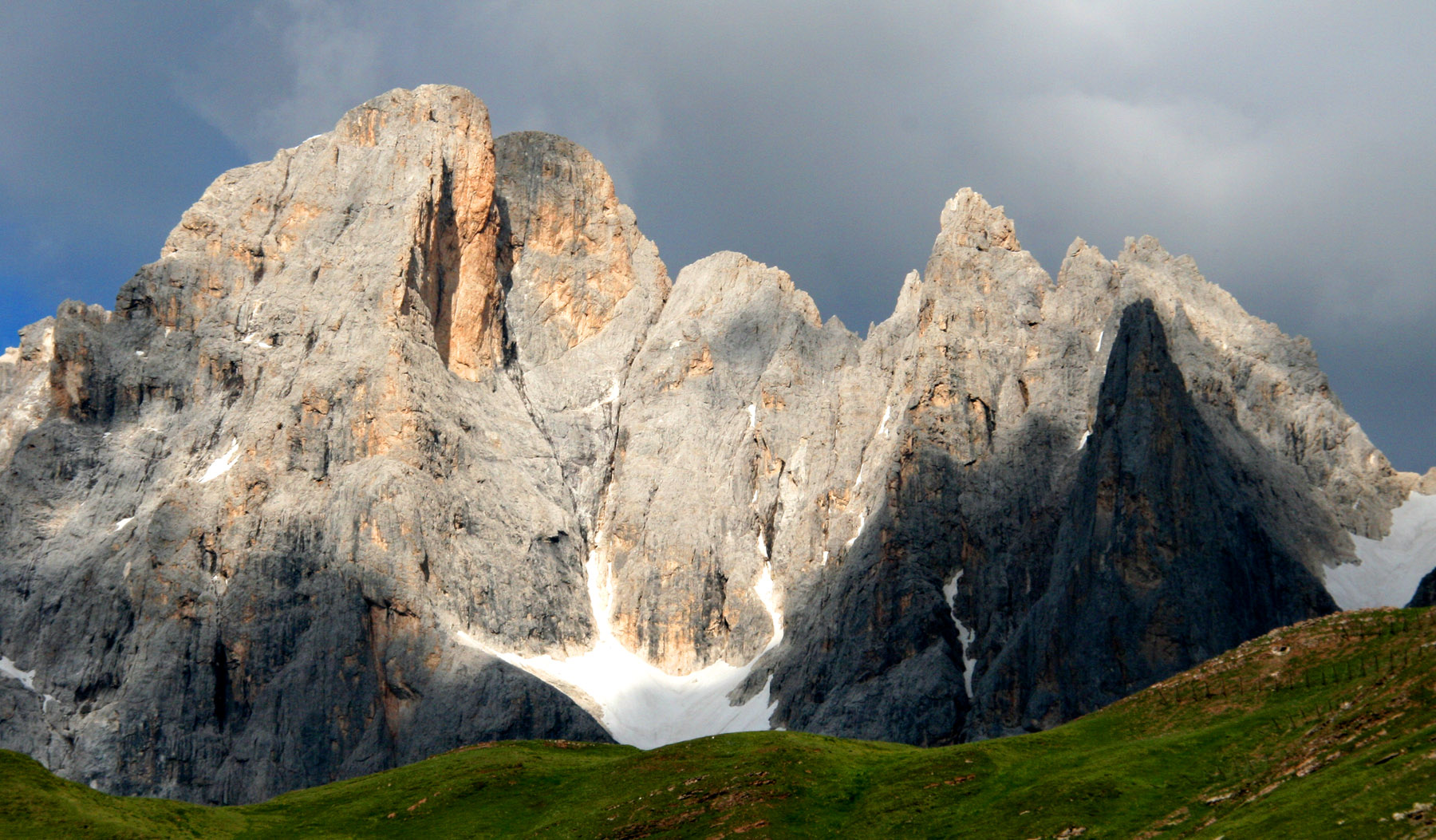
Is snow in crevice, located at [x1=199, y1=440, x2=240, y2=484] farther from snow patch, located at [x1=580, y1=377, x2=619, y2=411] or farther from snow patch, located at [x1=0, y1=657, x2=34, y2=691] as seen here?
snow patch, located at [x1=580, y1=377, x2=619, y2=411]

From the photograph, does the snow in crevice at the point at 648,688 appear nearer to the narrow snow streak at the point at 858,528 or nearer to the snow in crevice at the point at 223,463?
the narrow snow streak at the point at 858,528

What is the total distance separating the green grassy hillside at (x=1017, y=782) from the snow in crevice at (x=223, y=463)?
310ft

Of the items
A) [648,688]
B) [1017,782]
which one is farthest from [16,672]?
[1017,782]

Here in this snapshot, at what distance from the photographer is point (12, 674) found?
132 meters

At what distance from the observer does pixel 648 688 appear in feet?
480

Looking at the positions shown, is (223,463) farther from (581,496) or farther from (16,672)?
(581,496)

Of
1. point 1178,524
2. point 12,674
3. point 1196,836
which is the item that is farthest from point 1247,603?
point 12,674

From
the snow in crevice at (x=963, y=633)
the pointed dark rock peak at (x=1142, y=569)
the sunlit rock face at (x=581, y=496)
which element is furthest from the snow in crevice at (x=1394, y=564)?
the snow in crevice at (x=963, y=633)

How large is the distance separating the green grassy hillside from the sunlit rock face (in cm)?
6357

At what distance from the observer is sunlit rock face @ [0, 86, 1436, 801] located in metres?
118

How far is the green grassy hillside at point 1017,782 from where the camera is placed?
91.0 feet

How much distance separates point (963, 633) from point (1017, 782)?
298 feet

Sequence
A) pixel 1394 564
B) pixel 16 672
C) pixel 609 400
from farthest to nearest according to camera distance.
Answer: pixel 609 400, pixel 16 672, pixel 1394 564

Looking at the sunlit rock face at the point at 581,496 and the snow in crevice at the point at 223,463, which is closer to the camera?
the sunlit rock face at the point at 581,496
